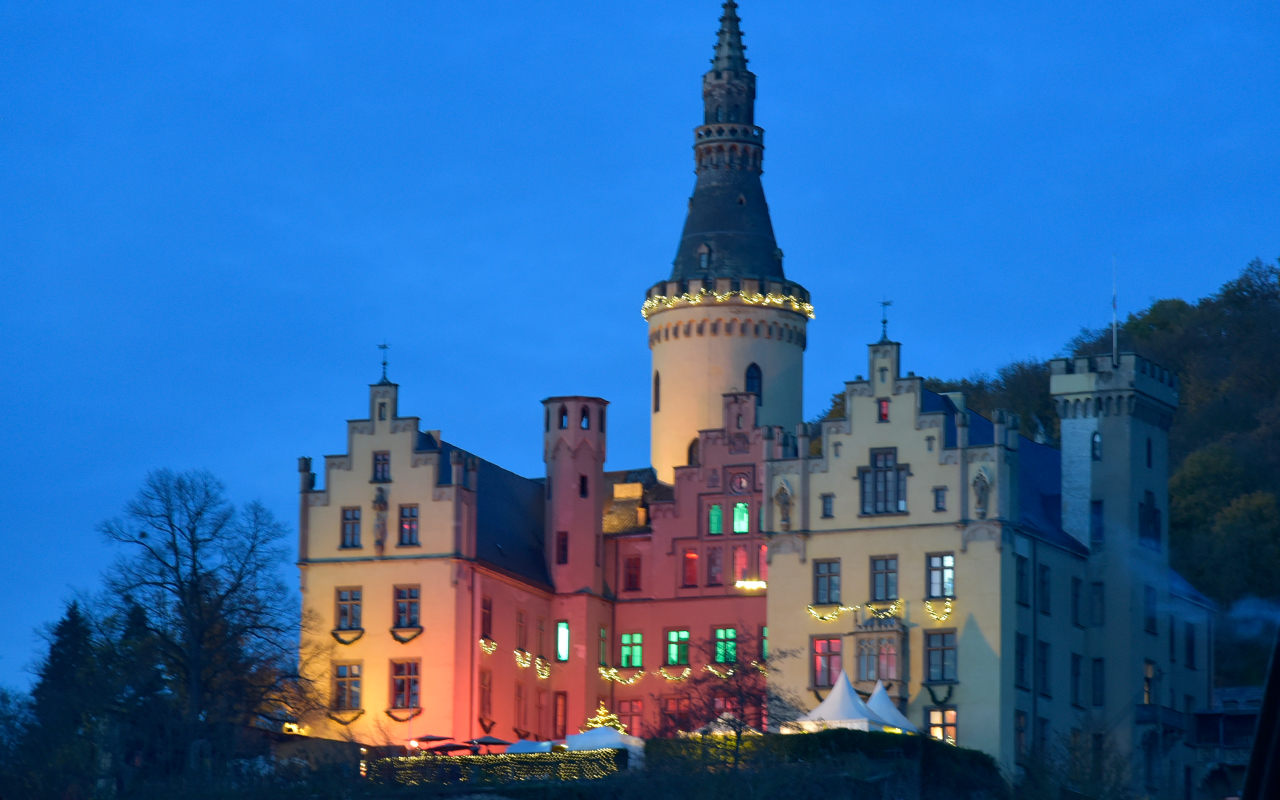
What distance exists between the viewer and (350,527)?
64375mm

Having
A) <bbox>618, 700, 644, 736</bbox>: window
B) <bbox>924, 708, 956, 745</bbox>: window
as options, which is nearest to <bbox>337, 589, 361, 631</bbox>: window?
<bbox>618, 700, 644, 736</bbox>: window

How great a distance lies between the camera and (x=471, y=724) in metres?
61.2

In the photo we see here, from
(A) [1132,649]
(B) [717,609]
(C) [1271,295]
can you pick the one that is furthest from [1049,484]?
(C) [1271,295]

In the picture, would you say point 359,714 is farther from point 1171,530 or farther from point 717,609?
point 1171,530

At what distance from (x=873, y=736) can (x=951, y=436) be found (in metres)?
13.4

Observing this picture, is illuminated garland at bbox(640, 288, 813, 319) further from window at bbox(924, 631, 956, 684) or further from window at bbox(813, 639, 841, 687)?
window at bbox(924, 631, 956, 684)

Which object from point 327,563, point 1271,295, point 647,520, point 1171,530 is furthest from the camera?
point 1271,295

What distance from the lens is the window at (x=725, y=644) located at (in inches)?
2544

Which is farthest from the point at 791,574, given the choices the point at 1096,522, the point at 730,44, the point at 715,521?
the point at 730,44

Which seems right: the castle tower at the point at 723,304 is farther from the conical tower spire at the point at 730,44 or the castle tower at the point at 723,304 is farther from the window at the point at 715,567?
the window at the point at 715,567

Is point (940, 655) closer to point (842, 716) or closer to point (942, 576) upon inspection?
point (942, 576)

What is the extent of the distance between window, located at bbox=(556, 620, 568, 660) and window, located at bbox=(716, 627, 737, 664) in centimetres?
526

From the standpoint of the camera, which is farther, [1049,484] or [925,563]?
[1049,484]

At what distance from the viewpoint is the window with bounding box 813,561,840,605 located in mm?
61281
